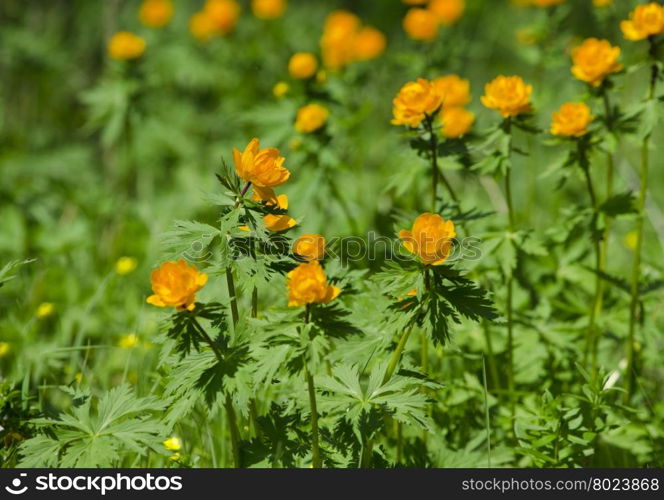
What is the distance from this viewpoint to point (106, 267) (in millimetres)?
3197

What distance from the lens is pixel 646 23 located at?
71.7 inches

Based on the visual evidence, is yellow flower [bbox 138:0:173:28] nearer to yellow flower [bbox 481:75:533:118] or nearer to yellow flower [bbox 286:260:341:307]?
yellow flower [bbox 481:75:533:118]

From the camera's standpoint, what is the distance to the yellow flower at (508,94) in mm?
1785

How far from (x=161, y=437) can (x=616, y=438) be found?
1.27 meters

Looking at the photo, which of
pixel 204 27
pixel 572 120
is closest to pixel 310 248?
pixel 572 120

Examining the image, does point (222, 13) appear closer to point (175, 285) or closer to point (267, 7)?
point (267, 7)

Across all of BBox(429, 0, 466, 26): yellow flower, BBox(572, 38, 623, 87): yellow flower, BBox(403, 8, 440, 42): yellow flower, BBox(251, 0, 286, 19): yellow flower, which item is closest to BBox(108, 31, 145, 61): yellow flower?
BBox(251, 0, 286, 19): yellow flower

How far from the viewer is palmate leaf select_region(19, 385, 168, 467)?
1.39 m

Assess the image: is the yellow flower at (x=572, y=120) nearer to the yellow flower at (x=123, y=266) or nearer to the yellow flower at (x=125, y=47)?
the yellow flower at (x=123, y=266)

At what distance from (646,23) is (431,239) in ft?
3.09

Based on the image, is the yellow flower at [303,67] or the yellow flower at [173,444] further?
the yellow flower at [303,67]

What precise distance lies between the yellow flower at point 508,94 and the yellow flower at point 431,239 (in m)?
0.57

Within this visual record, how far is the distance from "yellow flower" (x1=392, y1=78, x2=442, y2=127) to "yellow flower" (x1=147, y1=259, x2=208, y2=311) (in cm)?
65

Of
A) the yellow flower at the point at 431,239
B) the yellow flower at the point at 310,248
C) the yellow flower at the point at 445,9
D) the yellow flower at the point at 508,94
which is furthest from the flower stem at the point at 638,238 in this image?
the yellow flower at the point at 445,9
